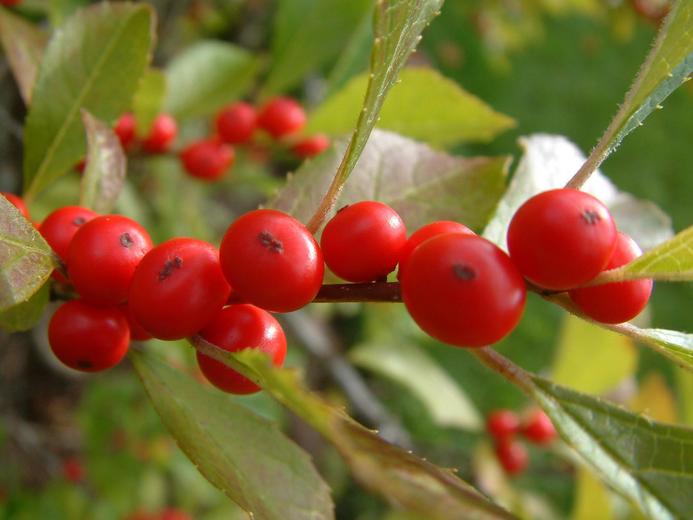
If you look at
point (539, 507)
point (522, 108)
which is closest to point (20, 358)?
point (539, 507)

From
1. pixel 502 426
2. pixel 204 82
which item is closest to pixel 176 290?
pixel 204 82

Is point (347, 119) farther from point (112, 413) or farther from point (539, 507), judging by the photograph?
point (112, 413)

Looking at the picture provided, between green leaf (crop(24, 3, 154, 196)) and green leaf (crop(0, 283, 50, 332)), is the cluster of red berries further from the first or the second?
green leaf (crop(0, 283, 50, 332))

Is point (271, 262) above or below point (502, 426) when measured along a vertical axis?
above

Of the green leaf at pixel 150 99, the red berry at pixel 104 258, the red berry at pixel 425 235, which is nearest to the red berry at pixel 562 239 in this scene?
the red berry at pixel 425 235

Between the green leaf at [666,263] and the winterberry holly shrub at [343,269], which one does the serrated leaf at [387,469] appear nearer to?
the winterberry holly shrub at [343,269]

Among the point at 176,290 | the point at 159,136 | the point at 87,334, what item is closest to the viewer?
the point at 176,290

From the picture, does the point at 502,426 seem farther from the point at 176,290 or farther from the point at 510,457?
the point at 176,290
